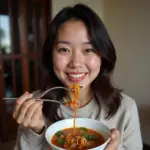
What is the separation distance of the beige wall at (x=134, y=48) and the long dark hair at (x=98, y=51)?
160cm

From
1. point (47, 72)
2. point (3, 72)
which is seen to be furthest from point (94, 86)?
point (3, 72)

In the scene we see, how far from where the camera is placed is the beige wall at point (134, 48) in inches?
99.9

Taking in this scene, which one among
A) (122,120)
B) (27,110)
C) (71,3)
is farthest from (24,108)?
(71,3)

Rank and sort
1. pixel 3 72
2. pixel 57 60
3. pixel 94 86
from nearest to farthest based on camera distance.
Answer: pixel 57 60 < pixel 94 86 < pixel 3 72

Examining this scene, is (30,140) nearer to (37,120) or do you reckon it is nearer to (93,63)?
(37,120)

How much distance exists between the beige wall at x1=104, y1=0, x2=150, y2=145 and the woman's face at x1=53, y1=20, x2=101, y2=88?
5.93ft

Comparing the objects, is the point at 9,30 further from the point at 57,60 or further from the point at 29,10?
the point at 57,60

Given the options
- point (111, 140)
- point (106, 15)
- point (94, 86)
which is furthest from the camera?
point (106, 15)

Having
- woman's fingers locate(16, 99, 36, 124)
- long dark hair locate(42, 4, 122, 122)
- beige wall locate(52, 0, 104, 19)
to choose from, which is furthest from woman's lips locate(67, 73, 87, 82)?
beige wall locate(52, 0, 104, 19)

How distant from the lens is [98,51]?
3.14ft

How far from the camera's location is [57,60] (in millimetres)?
937

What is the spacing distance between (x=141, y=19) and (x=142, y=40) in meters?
0.27

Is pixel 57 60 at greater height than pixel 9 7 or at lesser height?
lesser

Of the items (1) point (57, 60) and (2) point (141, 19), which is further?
(2) point (141, 19)
